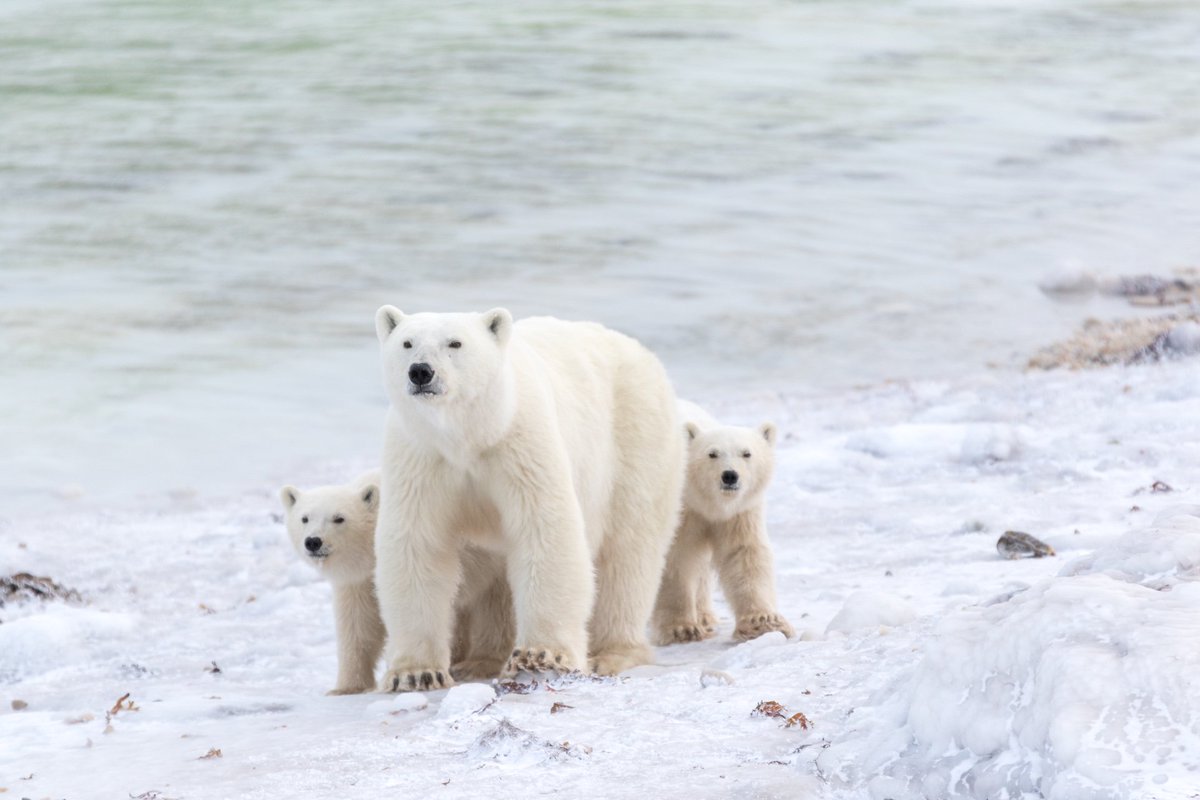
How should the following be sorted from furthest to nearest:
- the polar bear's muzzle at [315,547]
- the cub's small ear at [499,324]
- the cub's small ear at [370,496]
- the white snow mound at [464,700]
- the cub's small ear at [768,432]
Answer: the cub's small ear at [768,432]
the cub's small ear at [370,496]
the polar bear's muzzle at [315,547]
the cub's small ear at [499,324]
the white snow mound at [464,700]

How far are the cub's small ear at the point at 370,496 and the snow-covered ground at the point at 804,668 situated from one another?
2.26 feet

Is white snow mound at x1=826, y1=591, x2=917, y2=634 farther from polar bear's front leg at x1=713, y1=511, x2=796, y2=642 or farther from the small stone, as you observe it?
the small stone

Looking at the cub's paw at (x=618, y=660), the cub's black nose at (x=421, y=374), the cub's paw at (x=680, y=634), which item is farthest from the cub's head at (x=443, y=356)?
the cub's paw at (x=680, y=634)

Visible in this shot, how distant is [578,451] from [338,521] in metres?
0.97

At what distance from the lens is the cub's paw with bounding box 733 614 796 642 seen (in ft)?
19.4

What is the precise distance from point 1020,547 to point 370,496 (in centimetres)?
250

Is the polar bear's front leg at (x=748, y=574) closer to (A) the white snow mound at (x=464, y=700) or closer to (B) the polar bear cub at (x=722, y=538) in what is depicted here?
(B) the polar bear cub at (x=722, y=538)

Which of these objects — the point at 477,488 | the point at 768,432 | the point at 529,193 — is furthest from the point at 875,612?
the point at 529,193

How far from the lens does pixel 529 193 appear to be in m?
20.3

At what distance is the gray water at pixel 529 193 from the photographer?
42.5 ft

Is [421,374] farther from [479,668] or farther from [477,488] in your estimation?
[479,668]

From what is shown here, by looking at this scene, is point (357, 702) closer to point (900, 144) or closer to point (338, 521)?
point (338, 521)

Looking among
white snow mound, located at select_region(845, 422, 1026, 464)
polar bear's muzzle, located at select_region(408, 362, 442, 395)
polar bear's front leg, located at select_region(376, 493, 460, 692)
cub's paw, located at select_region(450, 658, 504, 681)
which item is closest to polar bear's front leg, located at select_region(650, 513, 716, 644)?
cub's paw, located at select_region(450, 658, 504, 681)

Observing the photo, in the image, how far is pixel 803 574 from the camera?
22.7ft
